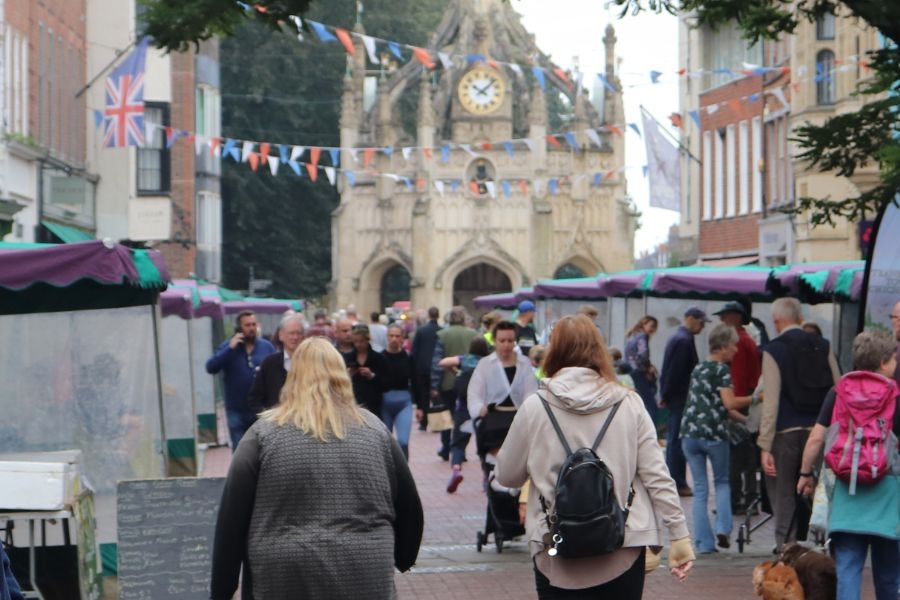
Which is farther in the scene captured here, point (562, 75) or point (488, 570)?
point (562, 75)

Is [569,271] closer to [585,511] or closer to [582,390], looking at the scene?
[582,390]

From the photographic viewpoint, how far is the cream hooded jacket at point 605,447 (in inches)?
266

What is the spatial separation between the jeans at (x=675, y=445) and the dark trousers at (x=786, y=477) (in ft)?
11.6

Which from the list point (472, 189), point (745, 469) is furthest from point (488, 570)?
point (472, 189)

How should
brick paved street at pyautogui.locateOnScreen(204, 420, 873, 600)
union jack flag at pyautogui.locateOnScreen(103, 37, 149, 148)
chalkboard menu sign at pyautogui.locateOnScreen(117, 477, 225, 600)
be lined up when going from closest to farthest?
1. chalkboard menu sign at pyautogui.locateOnScreen(117, 477, 225, 600)
2. brick paved street at pyautogui.locateOnScreen(204, 420, 873, 600)
3. union jack flag at pyautogui.locateOnScreen(103, 37, 149, 148)

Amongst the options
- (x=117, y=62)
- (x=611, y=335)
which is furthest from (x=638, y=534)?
(x=117, y=62)

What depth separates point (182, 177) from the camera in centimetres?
5162

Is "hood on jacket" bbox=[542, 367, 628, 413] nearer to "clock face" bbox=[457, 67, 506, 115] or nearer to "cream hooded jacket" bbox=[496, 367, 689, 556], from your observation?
"cream hooded jacket" bbox=[496, 367, 689, 556]

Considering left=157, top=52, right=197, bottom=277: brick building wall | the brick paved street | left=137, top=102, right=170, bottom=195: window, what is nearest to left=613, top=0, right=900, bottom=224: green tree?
the brick paved street

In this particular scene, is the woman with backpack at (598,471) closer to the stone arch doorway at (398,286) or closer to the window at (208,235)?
the window at (208,235)

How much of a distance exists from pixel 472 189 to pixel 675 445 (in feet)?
212

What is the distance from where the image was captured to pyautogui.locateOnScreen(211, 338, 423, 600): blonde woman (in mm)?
6191

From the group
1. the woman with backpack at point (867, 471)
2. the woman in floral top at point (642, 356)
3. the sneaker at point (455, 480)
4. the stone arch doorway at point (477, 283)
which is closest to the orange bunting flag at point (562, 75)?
the stone arch doorway at point (477, 283)

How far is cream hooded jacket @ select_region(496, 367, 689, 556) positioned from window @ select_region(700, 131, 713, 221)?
4218 centimetres
